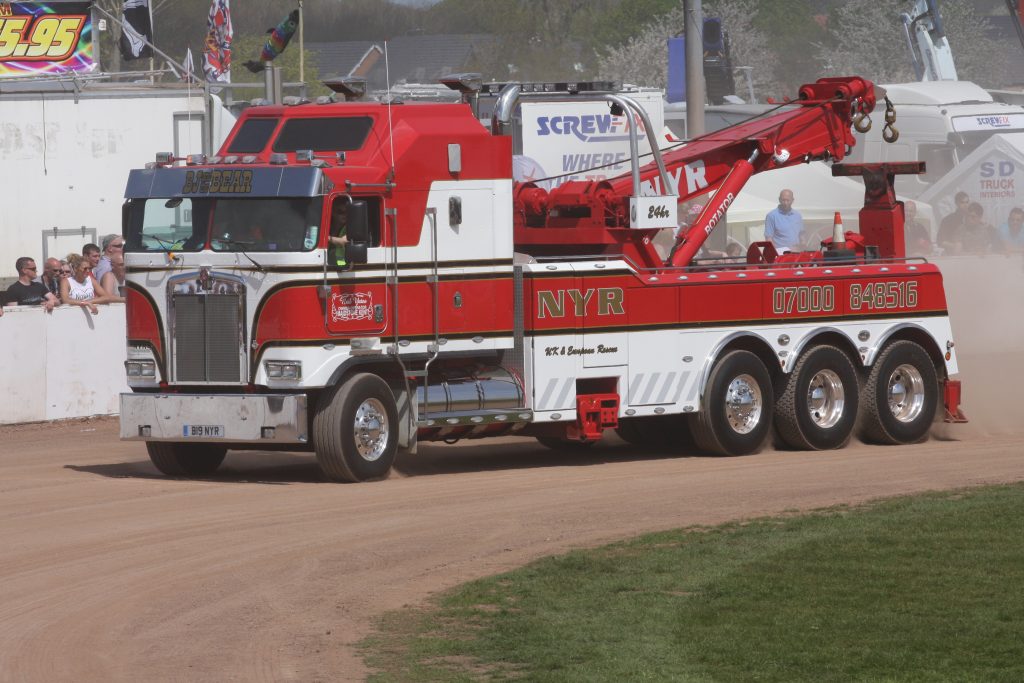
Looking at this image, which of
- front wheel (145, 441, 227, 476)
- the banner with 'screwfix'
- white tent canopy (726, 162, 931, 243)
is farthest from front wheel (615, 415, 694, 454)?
the banner with 'screwfix'

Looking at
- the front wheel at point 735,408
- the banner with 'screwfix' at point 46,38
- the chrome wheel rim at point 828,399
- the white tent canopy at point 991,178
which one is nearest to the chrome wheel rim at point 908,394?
the chrome wheel rim at point 828,399

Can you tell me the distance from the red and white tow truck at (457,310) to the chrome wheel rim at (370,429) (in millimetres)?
29

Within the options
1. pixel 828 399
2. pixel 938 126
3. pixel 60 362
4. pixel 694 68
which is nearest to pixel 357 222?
pixel 828 399

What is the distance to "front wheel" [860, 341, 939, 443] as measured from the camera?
18.5 m

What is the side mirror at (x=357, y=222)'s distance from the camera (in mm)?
14961

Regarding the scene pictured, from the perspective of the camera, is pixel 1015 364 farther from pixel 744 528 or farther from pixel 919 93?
pixel 919 93

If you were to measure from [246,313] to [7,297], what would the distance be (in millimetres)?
7027

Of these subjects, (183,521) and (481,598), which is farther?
(183,521)

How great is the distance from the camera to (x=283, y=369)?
1496cm

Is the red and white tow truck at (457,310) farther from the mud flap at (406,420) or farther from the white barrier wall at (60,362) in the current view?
the white barrier wall at (60,362)

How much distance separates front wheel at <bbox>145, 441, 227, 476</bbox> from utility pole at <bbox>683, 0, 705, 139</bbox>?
10.9 m

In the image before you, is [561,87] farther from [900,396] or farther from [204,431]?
[900,396]

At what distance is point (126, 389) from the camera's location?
2112 centimetres

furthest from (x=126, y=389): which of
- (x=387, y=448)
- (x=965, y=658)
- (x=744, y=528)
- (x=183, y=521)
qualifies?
(x=965, y=658)
